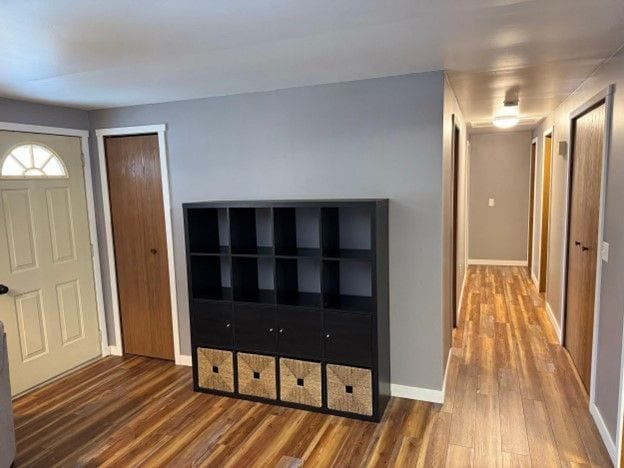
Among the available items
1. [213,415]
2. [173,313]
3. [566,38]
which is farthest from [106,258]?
[566,38]

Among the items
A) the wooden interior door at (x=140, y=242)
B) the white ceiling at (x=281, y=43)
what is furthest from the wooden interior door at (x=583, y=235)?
the wooden interior door at (x=140, y=242)

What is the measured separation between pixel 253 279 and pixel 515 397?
207cm

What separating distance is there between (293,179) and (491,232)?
5187 mm

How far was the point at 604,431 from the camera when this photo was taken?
2477mm

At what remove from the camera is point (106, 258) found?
3.89 metres

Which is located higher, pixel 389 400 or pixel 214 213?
pixel 214 213

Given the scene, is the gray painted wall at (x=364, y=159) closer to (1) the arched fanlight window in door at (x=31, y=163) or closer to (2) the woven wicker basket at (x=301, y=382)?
(2) the woven wicker basket at (x=301, y=382)

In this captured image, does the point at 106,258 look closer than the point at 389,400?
No

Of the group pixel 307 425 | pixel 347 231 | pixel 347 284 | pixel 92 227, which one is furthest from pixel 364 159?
pixel 92 227

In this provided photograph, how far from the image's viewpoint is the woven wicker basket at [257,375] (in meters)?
3.05

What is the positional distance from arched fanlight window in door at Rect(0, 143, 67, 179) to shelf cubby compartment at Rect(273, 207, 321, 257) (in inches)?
78.0

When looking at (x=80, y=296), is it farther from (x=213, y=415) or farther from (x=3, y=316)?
(x=213, y=415)

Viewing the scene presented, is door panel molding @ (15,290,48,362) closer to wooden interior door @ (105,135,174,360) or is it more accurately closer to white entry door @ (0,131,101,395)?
white entry door @ (0,131,101,395)

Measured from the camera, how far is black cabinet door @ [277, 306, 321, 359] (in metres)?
2.89
